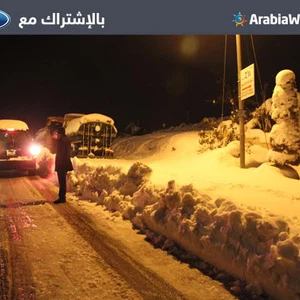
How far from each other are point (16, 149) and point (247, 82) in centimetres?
853

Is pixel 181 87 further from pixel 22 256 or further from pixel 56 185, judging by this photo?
pixel 22 256

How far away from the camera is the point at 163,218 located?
247 inches

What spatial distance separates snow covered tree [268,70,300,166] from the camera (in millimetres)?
11258

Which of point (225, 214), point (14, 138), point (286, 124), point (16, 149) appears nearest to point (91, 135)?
point (14, 138)

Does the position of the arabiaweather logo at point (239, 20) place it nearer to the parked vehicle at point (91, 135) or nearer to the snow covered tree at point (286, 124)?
the snow covered tree at point (286, 124)

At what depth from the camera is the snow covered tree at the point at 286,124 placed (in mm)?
11258

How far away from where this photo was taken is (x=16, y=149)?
14234 mm

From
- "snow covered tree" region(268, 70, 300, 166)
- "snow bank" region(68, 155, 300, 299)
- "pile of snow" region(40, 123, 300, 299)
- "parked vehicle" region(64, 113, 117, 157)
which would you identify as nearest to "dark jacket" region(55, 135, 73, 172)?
"pile of snow" region(40, 123, 300, 299)

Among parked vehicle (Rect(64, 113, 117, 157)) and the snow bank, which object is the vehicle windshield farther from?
the snow bank

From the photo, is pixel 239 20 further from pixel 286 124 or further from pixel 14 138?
pixel 14 138

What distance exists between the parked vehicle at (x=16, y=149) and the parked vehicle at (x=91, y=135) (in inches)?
170

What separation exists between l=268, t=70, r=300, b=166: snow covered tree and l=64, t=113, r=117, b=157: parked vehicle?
988 cm

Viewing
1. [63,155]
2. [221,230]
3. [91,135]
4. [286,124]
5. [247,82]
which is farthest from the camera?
[91,135]

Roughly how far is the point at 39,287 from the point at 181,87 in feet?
124
